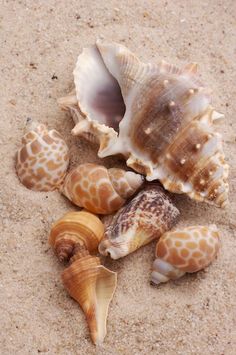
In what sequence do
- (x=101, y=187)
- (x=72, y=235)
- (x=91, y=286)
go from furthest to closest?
1. (x=101, y=187)
2. (x=72, y=235)
3. (x=91, y=286)

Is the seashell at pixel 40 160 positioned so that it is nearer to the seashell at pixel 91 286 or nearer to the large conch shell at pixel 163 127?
the large conch shell at pixel 163 127

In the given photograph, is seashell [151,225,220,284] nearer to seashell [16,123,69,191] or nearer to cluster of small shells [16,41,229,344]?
cluster of small shells [16,41,229,344]

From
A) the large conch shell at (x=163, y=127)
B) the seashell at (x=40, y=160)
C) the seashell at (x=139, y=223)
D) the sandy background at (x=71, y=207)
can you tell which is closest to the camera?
the sandy background at (x=71, y=207)

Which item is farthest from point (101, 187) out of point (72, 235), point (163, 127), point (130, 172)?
point (163, 127)

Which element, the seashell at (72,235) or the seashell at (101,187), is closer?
the seashell at (72,235)

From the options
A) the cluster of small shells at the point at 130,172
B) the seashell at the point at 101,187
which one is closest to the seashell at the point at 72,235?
the cluster of small shells at the point at 130,172

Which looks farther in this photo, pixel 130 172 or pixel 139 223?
pixel 130 172

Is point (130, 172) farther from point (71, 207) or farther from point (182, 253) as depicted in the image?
point (182, 253)

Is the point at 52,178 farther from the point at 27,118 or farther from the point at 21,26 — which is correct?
the point at 21,26
